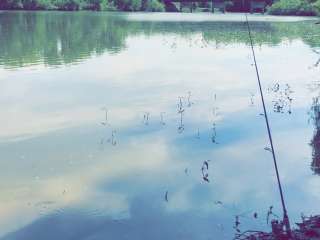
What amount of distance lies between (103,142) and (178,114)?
425 cm

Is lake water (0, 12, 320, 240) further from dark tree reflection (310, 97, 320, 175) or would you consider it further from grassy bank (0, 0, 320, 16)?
grassy bank (0, 0, 320, 16)

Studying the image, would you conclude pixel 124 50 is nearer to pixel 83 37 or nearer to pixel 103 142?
pixel 83 37

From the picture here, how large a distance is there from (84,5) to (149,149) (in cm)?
11267

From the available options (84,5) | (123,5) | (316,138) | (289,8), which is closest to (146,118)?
(316,138)

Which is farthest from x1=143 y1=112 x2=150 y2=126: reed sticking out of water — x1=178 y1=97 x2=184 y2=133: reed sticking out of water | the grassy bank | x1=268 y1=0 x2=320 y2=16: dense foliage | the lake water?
x1=268 y1=0 x2=320 y2=16: dense foliage

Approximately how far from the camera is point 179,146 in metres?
14.3

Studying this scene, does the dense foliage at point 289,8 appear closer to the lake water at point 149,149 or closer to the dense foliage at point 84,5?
the dense foliage at point 84,5

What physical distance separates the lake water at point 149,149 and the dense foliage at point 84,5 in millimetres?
86369

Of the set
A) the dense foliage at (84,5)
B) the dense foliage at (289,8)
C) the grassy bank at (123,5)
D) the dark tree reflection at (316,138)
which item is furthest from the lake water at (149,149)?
the dense foliage at (84,5)

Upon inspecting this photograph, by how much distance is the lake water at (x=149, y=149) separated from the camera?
31.5ft

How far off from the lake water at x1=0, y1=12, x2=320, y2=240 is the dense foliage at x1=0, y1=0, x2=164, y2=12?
86369 millimetres

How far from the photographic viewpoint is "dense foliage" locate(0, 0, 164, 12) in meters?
110

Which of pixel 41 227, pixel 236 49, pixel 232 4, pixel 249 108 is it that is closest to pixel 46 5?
pixel 232 4

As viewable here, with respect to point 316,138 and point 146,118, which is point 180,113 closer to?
point 146,118
